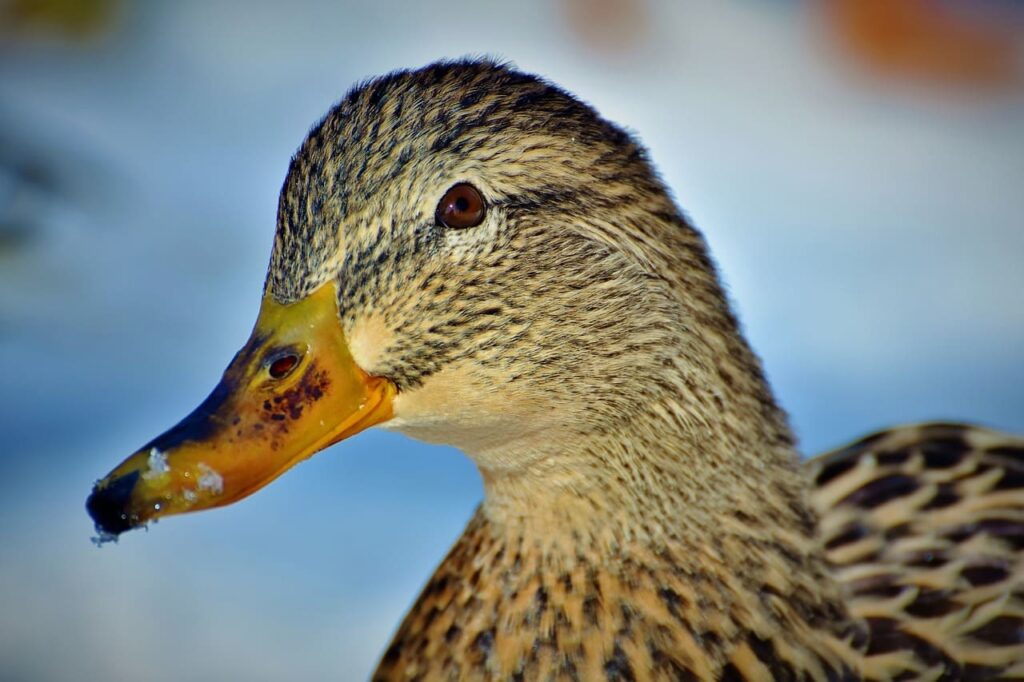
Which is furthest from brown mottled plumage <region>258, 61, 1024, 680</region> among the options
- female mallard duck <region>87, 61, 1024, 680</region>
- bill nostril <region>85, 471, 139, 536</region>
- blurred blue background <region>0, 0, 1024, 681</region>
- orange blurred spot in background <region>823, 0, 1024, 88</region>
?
orange blurred spot in background <region>823, 0, 1024, 88</region>

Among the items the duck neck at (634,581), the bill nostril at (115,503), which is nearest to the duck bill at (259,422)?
the bill nostril at (115,503)

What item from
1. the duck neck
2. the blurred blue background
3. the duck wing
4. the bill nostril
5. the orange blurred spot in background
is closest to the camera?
the bill nostril

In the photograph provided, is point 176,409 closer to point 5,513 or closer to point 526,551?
point 5,513

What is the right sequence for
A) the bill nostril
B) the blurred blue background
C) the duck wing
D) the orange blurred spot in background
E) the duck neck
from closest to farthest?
the bill nostril
the duck neck
the duck wing
the blurred blue background
the orange blurred spot in background

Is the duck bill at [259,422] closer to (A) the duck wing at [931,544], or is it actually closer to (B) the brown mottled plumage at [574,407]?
(B) the brown mottled plumage at [574,407]

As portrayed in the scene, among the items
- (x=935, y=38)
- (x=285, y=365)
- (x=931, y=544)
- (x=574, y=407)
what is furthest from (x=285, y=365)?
(x=935, y=38)

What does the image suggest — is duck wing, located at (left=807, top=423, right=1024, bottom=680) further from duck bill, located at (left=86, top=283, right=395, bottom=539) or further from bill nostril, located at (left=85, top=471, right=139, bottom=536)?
bill nostril, located at (left=85, top=471, right=139, bottom=536)

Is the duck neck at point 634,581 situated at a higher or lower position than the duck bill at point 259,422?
lower
